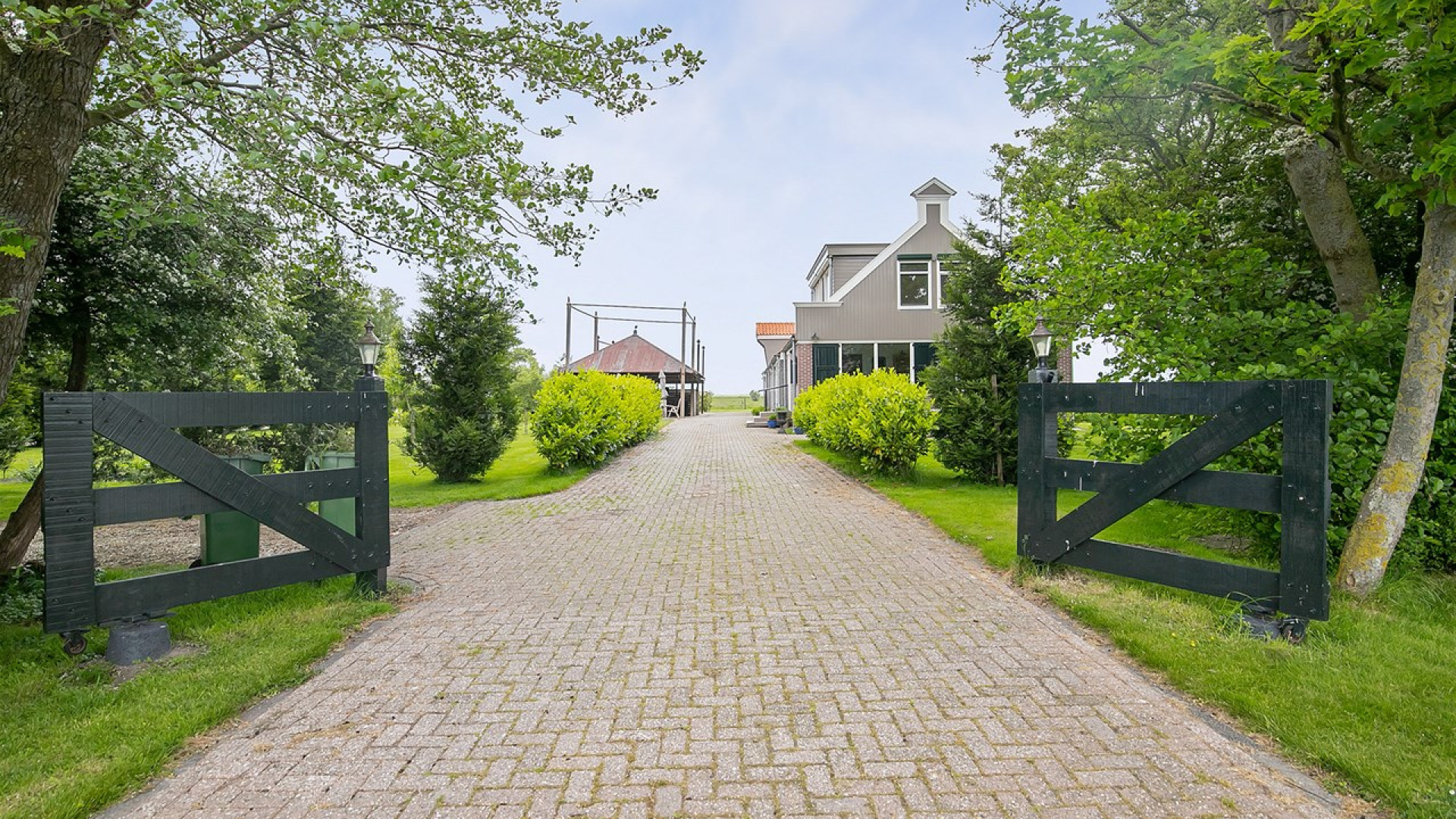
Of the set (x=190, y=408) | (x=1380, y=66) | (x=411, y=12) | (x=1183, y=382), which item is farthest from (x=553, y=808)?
(x=1380, y=66)

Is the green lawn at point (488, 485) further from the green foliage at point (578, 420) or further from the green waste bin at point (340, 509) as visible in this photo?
the green waste bin at point (340, 509)

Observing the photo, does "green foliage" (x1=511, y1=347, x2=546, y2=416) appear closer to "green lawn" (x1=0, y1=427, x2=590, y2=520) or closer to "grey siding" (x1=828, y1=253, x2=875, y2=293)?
"green lawn" (x1=0, y1=427, x2=590, y2=520)

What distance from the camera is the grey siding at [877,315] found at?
23.4 meters

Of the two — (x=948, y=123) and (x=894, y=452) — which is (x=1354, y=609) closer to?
(x=894, y=452)

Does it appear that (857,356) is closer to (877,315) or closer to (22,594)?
(877,315)

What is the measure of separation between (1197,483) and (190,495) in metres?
6.16

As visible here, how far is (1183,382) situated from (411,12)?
20.0ft

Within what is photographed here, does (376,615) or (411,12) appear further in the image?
(411,12)

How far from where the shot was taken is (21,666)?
367 cm

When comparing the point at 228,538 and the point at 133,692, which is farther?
the point at 228,538

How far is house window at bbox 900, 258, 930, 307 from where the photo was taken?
23.5 metres

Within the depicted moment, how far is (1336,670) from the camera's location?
3506 mm

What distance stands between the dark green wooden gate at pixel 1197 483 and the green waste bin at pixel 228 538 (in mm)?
6106

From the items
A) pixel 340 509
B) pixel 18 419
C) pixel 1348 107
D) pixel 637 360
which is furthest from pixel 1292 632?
pixel 637 360
